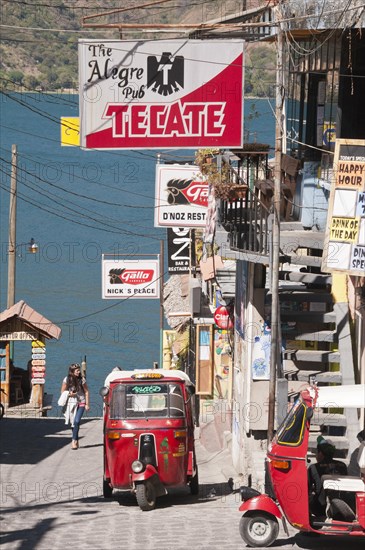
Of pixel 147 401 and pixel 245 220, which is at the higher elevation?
pixel 245 220

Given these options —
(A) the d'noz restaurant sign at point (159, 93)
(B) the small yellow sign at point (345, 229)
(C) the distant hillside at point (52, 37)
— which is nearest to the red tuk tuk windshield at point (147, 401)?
(B) the small yellow sign at point (345, 229)

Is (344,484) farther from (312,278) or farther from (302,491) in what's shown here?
(312,278)

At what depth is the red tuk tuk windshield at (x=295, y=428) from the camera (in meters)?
12.6

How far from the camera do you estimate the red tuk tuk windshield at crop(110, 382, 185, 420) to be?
17.0 meters

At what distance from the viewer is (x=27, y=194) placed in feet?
381

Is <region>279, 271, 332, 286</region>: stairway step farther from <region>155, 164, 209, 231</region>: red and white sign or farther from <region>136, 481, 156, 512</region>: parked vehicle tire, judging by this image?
<region>155, 164, 209, 231</region>: red and white sign

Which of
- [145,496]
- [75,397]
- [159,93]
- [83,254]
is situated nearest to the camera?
[159,93]

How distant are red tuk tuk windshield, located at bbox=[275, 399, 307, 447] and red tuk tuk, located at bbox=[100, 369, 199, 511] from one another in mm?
3798

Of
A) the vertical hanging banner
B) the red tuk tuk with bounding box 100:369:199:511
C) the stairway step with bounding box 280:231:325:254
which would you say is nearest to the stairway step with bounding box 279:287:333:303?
the stairway step with bounding box 280:231:325:254

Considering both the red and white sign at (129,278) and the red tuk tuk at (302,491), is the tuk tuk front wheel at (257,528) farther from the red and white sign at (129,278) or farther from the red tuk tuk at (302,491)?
the red and white sign at (129,278)

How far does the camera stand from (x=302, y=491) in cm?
1257

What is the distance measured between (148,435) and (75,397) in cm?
596

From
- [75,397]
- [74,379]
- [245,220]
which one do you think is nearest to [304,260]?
[245,220]

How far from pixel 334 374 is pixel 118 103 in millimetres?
5190
